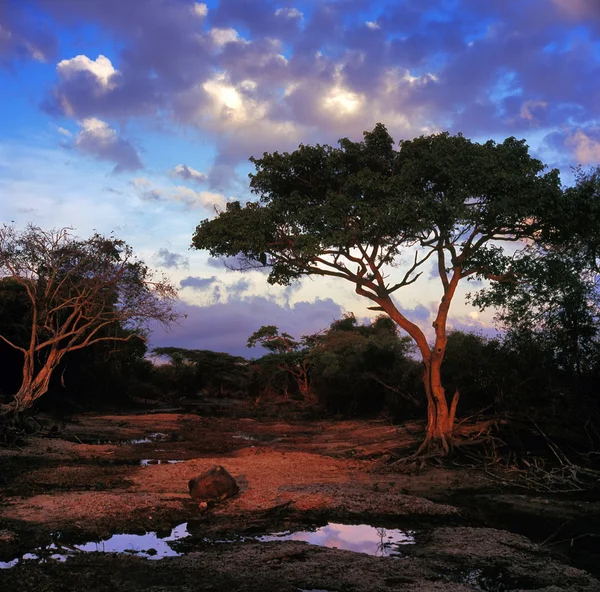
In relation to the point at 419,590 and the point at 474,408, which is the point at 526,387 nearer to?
the point at 474,408

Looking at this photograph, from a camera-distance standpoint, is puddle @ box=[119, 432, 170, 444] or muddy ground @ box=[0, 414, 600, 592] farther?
puddle @ box=[119, 432, 170, 444]

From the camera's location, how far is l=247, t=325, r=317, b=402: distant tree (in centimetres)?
3988

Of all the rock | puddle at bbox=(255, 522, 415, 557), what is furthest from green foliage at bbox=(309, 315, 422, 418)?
puddle at bbox=(255, 522, 415, 557)

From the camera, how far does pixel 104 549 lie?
714 centimetres

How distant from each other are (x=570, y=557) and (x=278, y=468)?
788 cm

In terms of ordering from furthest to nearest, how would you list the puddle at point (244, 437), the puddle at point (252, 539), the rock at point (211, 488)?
the puddle at point (244, 437)
the rock at point (211, 488)
the puddle at point (252, 539)

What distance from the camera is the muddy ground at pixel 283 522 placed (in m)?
6.03

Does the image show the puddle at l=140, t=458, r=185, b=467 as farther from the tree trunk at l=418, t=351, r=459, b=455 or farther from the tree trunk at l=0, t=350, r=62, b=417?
the tree trunk at l=418, t=351, r=459, b=455

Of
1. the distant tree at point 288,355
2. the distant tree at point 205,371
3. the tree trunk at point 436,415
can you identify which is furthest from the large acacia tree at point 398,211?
the distant tree at point 205,371

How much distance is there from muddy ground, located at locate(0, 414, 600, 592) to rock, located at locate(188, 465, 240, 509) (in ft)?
0.67

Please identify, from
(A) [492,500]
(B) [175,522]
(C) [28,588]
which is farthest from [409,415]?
(C) [28,588]

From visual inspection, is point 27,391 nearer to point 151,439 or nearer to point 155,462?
point 151,439

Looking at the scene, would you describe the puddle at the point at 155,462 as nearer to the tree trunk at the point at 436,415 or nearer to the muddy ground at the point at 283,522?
the muddy ground at the point at 283,522

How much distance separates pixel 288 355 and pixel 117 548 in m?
33.7
